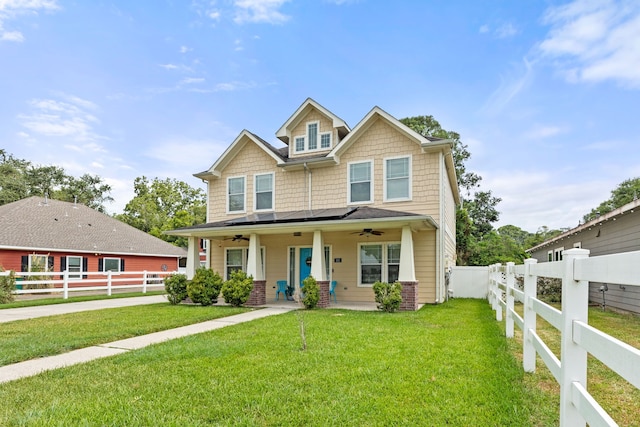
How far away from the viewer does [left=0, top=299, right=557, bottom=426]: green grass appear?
332cm

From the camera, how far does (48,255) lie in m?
19.2

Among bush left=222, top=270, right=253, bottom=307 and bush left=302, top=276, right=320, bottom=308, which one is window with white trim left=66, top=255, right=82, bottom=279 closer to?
bush left=222, top=270, right=253, bottom=307

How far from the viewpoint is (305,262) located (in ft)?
47.5

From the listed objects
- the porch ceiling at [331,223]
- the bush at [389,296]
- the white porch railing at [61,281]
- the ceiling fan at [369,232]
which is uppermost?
the porch ceiling at [331,223]

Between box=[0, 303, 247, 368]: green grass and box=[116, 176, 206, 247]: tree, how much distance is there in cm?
2713

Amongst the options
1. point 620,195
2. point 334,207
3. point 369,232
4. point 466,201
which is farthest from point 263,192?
point 620,195

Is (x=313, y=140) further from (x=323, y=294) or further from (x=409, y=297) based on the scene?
(x=409, y=297)

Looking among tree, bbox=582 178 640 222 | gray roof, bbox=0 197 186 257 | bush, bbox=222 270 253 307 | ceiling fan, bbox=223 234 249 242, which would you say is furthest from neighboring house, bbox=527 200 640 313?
tree, bbox=582 178 640 222

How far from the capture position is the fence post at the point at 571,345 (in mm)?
2334

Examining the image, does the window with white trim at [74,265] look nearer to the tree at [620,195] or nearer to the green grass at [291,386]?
the green grass at [291,386]

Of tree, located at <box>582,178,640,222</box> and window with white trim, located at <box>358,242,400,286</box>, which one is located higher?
tree, located at <box>582,178,640,222</box>

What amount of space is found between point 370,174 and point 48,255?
1669cm

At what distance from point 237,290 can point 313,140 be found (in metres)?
6.75

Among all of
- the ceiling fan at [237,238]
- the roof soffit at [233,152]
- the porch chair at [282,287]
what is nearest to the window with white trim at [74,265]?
the roof soffit at [233,152]
